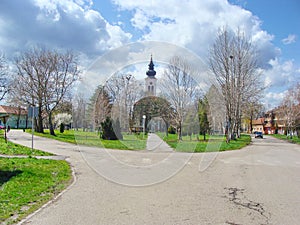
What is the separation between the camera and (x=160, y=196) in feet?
22.4

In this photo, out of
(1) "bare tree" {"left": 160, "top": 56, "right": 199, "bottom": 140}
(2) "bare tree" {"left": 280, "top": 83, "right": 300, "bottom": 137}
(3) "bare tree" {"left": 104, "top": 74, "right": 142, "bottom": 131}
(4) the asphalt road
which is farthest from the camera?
(2) "bare tree" {"left": 280, "top": 83, "right": 300, "bottom": 137}

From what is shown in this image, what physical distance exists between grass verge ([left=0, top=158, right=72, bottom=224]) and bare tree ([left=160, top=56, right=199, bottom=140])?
8.61m

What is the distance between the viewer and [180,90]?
20.6m

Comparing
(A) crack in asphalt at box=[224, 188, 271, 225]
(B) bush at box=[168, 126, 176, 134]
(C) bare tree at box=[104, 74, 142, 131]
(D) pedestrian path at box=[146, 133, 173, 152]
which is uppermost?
(C) bare tree at box=[104, 74, 142, 131]

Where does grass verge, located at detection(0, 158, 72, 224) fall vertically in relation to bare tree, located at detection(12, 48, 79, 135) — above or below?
below

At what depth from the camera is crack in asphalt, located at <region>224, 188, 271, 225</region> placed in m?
5.52

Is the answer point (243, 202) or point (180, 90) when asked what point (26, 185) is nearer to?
point (243, 202)

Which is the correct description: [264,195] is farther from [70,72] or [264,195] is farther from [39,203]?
[70,72]

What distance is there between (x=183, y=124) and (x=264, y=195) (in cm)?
1704

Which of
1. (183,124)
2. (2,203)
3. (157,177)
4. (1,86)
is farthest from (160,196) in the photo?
(1,86)

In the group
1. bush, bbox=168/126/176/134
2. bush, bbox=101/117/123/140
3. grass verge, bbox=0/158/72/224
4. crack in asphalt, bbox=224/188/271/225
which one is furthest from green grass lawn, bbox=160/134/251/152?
crack in asphalt, bbox=224/188/271/225

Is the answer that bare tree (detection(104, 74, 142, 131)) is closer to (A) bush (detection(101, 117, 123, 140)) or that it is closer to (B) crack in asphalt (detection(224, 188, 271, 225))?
(A) bush (detection(101, 117, 123, 140))

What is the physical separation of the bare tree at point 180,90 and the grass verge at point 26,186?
28.2ft

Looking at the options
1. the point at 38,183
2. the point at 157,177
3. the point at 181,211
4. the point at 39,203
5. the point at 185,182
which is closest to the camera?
the point at 181,211
